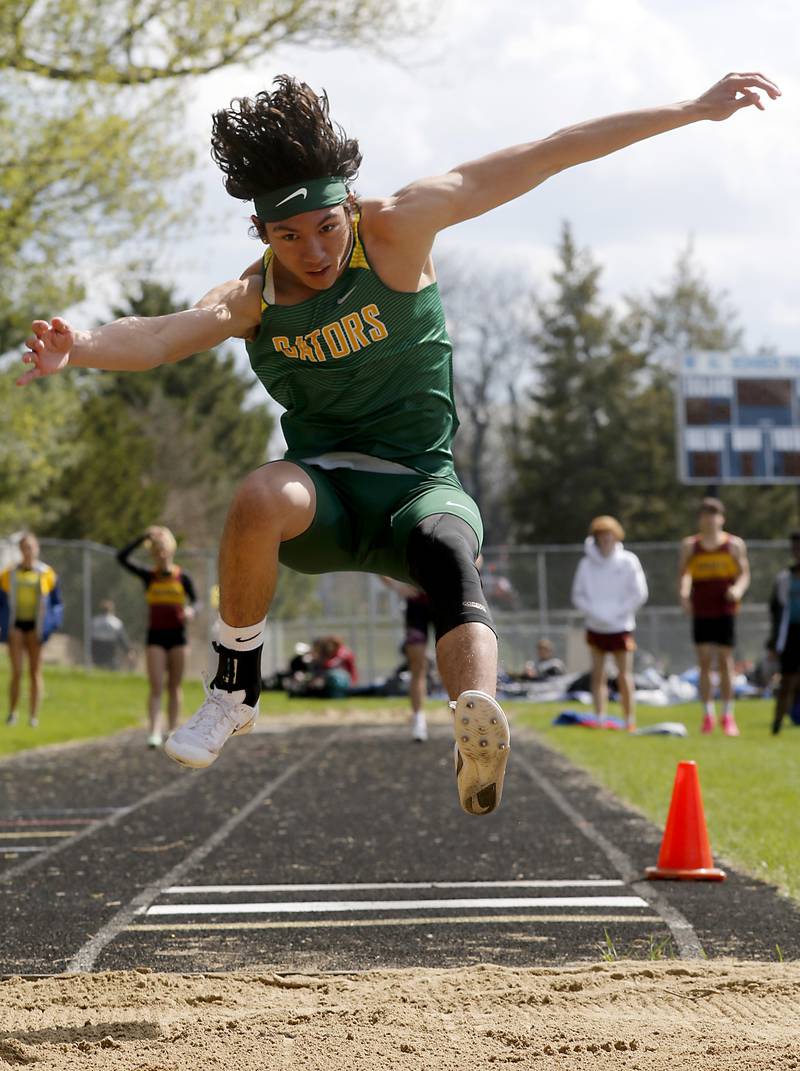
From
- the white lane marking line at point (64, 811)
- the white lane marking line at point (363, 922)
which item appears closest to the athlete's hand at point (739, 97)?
the white lane marking line at point (363, 922)

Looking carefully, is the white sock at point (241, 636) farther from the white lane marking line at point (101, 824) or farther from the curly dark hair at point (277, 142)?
the white lane marking line at point (101, 824)

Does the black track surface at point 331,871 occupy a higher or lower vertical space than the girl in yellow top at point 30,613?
lower

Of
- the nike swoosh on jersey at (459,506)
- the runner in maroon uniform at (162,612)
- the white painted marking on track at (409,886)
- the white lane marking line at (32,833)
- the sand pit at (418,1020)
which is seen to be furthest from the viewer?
the runner in maroon uniform at (162,612)

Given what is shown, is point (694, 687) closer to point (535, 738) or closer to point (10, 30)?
point (535, 738)

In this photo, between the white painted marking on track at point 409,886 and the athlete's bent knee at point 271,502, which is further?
the white painted marking on track at point 409,886

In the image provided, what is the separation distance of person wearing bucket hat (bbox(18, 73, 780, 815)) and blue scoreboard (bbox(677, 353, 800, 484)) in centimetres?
1947

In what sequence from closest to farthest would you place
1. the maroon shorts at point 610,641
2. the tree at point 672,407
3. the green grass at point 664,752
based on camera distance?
1. the green grass at point 664,752
2. the maroon shorts at point 610,641
3. the tree at point 672,407

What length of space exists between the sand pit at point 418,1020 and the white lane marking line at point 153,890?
54 cm

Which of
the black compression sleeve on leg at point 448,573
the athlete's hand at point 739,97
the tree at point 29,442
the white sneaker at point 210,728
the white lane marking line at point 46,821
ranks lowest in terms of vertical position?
the white lane marking line at point 46,821

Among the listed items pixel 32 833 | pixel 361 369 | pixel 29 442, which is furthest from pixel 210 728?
pixel 29 442

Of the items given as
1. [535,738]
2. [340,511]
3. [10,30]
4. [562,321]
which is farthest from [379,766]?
[562,321]

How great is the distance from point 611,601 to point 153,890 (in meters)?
8.67

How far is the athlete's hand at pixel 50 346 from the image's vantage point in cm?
386

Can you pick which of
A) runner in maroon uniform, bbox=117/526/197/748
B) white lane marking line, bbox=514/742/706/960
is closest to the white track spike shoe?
white lane marking line, bbox=514/742/706/960
